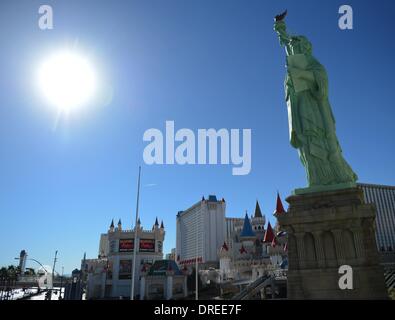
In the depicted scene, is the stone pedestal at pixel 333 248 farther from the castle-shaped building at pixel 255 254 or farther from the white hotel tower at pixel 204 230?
the white hotel tower at pixel 204 230

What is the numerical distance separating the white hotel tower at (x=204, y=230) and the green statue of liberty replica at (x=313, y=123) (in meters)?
88.0

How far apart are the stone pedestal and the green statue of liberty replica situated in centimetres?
201

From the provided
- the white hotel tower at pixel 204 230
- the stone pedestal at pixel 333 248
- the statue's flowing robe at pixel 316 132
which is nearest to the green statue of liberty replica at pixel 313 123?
the statue's flowing robe at pixel 316 132

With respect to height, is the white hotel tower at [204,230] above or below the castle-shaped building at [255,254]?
above

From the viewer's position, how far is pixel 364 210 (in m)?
18.7

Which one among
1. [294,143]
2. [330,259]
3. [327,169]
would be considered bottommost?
[330,259]

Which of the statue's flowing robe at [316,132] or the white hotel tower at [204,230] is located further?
the white hotel tower at [204,230]

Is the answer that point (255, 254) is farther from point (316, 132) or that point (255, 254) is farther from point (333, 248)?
point (333, 248)

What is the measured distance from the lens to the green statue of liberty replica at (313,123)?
22375 millimetres

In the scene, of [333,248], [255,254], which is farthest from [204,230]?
[333,248]

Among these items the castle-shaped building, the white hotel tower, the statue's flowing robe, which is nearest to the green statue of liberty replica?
the statue's flowing robe
